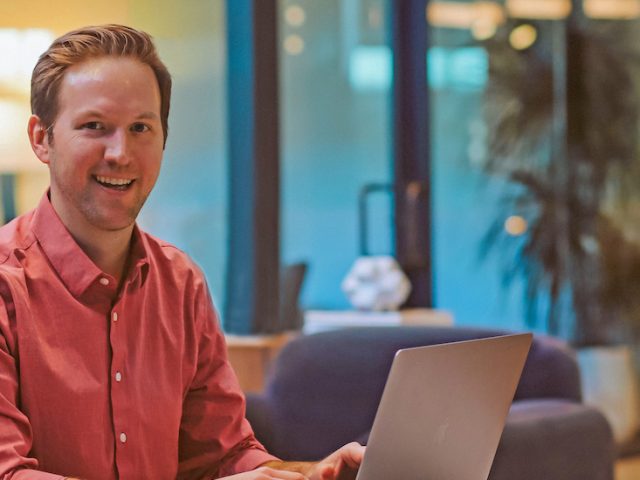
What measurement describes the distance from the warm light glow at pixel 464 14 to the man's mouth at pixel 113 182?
4307 mm

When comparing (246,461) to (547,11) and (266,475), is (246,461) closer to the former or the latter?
(266,475)

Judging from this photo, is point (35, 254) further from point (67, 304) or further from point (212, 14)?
point (212, 14)

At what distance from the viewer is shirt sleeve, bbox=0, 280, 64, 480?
1.56m

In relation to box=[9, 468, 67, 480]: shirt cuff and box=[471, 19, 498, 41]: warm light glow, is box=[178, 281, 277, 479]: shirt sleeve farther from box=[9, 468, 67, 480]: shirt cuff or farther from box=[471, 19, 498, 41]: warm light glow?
box=[471, 19, 498, 41]: warm light glow

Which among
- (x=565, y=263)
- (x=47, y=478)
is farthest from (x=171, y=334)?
(x=565, y=263)

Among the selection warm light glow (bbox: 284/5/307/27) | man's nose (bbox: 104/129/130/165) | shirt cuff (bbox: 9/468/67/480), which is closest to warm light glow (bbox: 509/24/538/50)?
warm light glow (bbox: 284/5/307/27)

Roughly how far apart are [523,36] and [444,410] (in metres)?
4.68

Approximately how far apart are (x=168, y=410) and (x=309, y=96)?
3.63 meters

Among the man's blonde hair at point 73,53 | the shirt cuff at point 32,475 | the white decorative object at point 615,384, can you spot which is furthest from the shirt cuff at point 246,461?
the white decorative object at point 615,384

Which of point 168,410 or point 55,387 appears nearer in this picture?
point 55,387

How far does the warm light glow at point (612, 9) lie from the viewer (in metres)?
6.00

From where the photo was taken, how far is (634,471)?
5.77 m

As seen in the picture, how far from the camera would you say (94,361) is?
174cm


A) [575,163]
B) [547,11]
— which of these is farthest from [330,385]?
[547,11]
